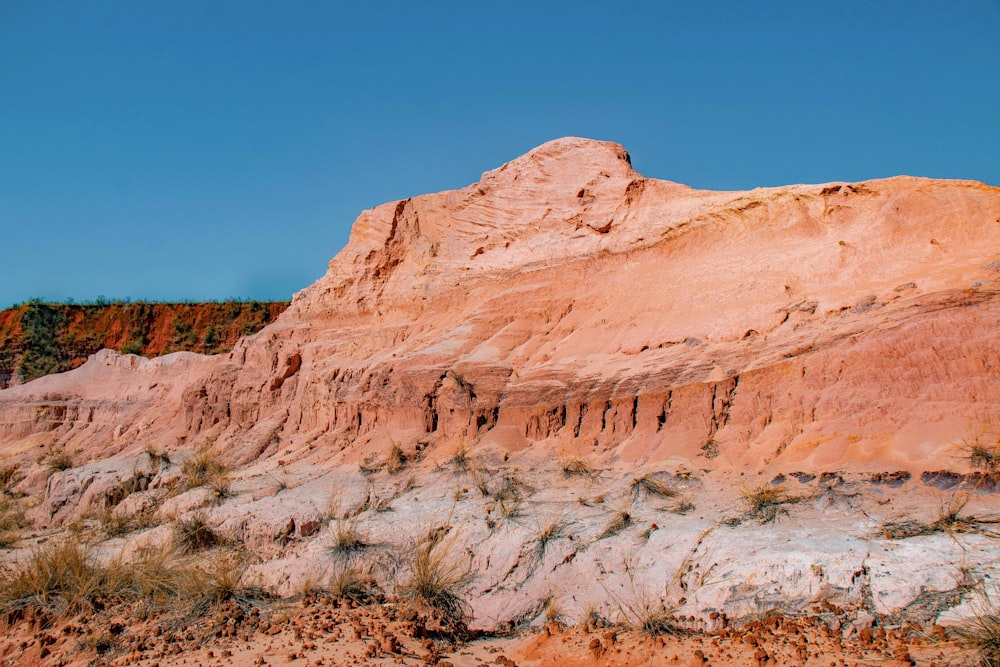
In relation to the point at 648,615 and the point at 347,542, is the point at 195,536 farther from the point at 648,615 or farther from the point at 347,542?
the point at 648,615

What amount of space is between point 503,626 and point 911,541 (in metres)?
3.52

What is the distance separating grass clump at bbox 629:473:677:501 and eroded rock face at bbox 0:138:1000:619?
0.36 metres

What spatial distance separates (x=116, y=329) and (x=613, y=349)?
33.8 m

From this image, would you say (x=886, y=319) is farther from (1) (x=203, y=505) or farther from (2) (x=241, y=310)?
(2) (x=241, y=310)

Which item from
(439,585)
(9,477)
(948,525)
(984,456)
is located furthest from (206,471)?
(984,456)

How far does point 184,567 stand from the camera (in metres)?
7.59

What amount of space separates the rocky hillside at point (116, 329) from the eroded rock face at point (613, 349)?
1893cm

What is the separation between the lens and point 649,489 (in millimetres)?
7590

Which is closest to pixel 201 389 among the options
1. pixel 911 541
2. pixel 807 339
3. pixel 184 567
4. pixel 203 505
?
pixel 203 505

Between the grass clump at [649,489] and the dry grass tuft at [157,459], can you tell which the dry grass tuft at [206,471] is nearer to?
the dry grass tuft at [157,459]

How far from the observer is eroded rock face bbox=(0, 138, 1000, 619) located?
7035 mm

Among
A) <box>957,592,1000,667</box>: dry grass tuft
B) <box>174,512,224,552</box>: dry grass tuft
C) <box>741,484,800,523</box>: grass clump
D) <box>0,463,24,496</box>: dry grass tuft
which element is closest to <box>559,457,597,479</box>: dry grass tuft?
<box>741,484,800,523</box>: grass clump

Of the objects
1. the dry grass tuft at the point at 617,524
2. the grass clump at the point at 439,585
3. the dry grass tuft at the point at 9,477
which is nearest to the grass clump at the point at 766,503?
the dry grass tuft at the point at 617,524

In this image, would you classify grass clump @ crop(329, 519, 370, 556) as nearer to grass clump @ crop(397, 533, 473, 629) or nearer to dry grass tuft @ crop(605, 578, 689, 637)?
grass clump @ crop(397, 533, 473, 629)
